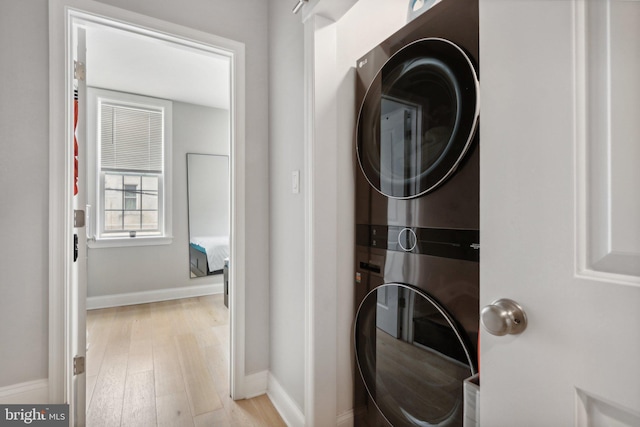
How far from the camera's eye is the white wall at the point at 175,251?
3.54 metres

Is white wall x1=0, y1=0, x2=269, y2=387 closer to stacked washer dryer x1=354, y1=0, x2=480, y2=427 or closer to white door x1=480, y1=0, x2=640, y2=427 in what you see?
stacked washer dryer x1=354, y1=0, x2=480, y2=427

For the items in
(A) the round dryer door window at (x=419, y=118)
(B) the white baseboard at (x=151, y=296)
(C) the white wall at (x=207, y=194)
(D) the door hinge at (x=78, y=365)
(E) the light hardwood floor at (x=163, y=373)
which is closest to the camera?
(A) the round dryer door window at (x=419, y=118)

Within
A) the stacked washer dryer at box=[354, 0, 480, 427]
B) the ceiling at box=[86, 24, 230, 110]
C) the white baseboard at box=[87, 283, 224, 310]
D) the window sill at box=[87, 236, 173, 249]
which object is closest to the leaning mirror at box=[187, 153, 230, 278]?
the white baseboard at box=[87, 283, 224, 310]

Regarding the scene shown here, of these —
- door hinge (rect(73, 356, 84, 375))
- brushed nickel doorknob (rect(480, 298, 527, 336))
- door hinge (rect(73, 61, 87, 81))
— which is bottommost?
door hinge (rect(73, 356, 84, 375))

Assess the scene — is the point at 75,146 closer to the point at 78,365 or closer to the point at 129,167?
the point at 78,365

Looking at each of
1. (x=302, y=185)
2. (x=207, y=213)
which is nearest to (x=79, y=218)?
(x=302, y=185)

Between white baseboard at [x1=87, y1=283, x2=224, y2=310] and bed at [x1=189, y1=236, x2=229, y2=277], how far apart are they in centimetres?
23

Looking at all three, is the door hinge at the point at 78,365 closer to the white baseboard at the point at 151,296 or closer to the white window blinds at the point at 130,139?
the white baseboard at the point at 151,296

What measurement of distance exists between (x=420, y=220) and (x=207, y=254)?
3.33 meters

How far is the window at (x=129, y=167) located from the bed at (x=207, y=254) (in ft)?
1.38

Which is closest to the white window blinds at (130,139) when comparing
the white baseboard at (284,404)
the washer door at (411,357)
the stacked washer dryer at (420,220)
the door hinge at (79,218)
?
the door hinge at (79,218)

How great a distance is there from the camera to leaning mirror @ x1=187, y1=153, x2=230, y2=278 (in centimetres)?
388

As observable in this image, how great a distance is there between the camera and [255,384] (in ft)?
6.06

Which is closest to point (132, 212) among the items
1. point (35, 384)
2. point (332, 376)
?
point (35, 384)
